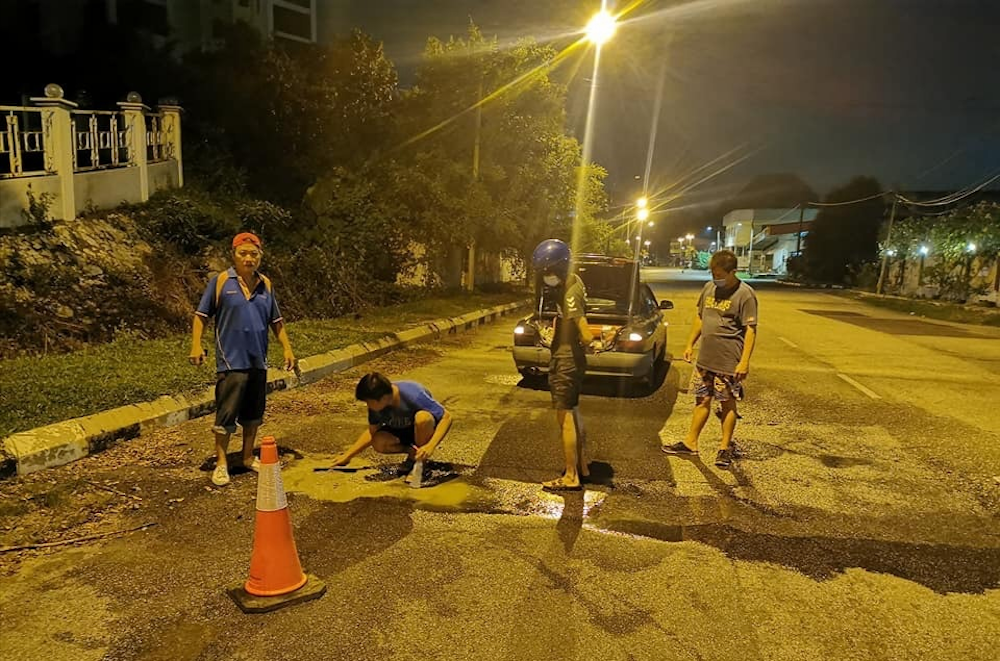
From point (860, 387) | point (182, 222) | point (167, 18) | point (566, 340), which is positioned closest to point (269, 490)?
point (566, 340)

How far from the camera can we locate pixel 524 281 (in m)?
28.9

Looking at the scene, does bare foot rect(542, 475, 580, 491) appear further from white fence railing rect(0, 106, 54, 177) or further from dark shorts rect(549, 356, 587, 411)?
white fence railing rect(0, 106, 54, 177)

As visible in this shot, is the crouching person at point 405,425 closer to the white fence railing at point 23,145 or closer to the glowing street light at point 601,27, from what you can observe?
the white fence railing at point 23,145

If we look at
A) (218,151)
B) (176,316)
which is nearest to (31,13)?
(218,151)

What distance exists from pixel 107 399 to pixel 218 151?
10.6m

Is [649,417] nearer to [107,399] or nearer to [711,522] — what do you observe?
[711,522]

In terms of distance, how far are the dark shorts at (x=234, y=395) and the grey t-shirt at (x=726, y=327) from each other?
12.2 ft

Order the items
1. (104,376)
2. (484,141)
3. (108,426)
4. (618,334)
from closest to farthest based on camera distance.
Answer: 1. (108,426)
2. (104,376)
3. (618,334)
4. (484,141)

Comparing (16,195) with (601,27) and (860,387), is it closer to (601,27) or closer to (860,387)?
(860,387)

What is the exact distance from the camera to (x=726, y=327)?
555cm

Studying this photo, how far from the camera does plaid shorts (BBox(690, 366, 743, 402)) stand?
219 inches

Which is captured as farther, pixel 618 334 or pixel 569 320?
pixel 618 334

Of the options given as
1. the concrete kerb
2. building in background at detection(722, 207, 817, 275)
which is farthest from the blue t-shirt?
building in background at detection(722, 207, 817, 275)

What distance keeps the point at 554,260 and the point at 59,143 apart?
8.61m
